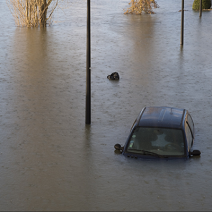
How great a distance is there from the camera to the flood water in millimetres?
9398

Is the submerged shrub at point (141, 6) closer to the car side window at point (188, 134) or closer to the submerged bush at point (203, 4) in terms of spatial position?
the submerged bush at point (203, 4)

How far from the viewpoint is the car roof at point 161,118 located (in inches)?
400

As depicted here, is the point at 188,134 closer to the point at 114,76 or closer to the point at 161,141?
the point at 161,141

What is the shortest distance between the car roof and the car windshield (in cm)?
15

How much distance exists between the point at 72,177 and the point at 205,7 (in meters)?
41.4

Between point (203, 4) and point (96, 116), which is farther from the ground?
point (203, 4)

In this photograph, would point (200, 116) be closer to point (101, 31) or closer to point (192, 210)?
point (192, 210)

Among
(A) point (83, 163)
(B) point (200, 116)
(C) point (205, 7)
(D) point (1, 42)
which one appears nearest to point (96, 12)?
(C) point (205, 7)

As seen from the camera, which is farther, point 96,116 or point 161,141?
point 96,116

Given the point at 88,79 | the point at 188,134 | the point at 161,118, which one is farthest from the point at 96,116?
the point at 188,134

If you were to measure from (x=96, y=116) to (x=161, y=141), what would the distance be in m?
5.21

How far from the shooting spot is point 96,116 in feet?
49.1

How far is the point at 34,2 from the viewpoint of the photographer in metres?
33.7

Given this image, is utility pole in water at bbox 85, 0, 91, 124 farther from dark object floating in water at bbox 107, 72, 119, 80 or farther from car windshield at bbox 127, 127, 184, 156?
dark object floating in water at bbox 107, 72, 119, 80
